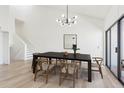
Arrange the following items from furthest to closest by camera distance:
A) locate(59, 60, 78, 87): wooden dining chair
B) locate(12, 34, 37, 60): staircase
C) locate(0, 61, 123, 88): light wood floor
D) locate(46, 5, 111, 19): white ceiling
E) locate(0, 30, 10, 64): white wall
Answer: locate(12, 34, 37, 60): staircase, locate(0, 30, 10, 64): white wall, locate(46, 5, 111, 19): white ceiling, locate(59, 60, 78, 87): wooden dining chair, locate(0, 61, 123, 88): light wood floor

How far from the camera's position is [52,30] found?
29.7 ft

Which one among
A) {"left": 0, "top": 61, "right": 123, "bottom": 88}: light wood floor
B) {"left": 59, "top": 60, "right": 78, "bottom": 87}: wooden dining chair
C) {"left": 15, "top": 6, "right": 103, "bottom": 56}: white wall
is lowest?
{"left": 0, "top": 61, "right": 123, "bottom": 88}: light wood floor

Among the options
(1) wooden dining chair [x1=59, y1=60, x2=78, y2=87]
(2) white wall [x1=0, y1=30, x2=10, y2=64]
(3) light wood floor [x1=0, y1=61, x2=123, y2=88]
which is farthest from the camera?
(2) white wall [x1=0, y1=30, x2=10, y2=64]

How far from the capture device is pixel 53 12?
352 inches

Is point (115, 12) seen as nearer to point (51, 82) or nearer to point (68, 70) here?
point (68, 70)

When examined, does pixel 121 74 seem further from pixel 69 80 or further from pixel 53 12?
pixel 53 12

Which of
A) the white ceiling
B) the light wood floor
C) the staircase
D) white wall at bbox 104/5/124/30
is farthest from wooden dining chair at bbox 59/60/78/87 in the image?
the staircase

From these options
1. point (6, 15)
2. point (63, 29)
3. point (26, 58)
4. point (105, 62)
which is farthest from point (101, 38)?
point (6, 15)

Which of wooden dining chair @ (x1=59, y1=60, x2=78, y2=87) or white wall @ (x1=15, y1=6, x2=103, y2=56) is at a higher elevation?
white wall @ (x1=15, y1=6, x2=103, y2=56)

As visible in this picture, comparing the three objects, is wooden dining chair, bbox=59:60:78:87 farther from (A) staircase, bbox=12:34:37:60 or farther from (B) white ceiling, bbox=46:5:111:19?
(A) staircase, bbox=12:34:37:60

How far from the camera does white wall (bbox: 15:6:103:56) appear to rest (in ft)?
27.2

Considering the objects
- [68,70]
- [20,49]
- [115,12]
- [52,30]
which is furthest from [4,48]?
[115,12]

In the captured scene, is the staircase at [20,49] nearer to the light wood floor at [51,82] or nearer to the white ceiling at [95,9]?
the white ceiling at [95,9]

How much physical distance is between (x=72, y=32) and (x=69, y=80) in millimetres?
4740
